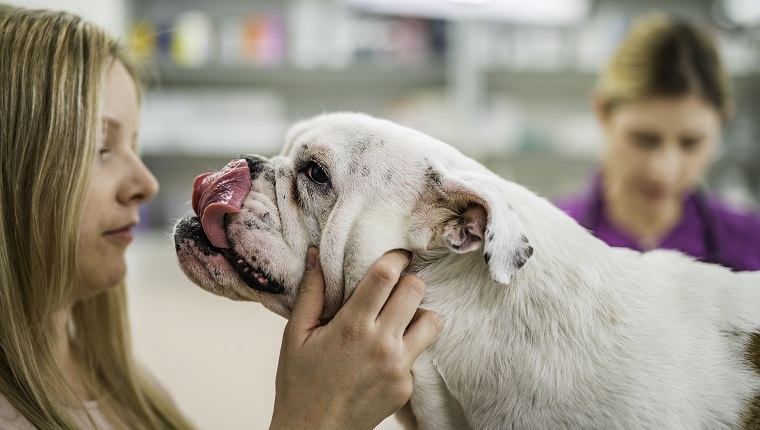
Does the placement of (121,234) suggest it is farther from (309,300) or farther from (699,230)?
(699,230)

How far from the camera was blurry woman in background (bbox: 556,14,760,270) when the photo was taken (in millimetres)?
1770

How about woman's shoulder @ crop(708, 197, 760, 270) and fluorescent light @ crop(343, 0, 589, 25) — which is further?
fluorescent light @ crop(343, 0, 589, 25)

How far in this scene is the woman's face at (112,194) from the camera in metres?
1.04

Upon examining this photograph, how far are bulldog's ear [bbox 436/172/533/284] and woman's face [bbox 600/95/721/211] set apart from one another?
1.12m

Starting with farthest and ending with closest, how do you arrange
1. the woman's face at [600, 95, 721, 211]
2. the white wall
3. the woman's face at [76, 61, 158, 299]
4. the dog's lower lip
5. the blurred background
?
the blurred background < the woman's face at [600, 95, 721, 211] < the white wall < the woman's face at [76, 61, 158, 299] < the dog's lower lip

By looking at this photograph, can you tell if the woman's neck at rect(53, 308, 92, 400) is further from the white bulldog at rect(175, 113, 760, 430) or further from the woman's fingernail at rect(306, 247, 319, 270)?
the woman's fingernail at rect(306, 247, 319, 270)

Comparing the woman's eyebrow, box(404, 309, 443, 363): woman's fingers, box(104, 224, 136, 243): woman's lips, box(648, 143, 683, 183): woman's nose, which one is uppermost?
the woman's eyebrow

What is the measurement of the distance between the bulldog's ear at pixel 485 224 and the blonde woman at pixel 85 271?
0.31ft

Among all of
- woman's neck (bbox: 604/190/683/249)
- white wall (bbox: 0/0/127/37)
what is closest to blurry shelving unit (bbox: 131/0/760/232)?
white wall (bbox: 0/0/127/37)

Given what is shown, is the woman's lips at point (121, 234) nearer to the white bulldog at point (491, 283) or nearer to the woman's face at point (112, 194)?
the woman's face at point (112, 194)

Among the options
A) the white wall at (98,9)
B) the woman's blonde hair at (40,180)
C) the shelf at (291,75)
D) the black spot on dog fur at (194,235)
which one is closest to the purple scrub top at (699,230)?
the black spot on dog fur at (194,235)

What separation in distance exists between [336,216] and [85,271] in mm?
489

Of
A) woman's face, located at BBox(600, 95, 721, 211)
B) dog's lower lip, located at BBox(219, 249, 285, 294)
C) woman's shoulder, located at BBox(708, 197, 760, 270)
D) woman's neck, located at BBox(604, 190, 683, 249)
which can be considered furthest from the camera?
woman's neck, located at BBox(604, 190, 683, 249)

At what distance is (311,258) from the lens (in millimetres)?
920
